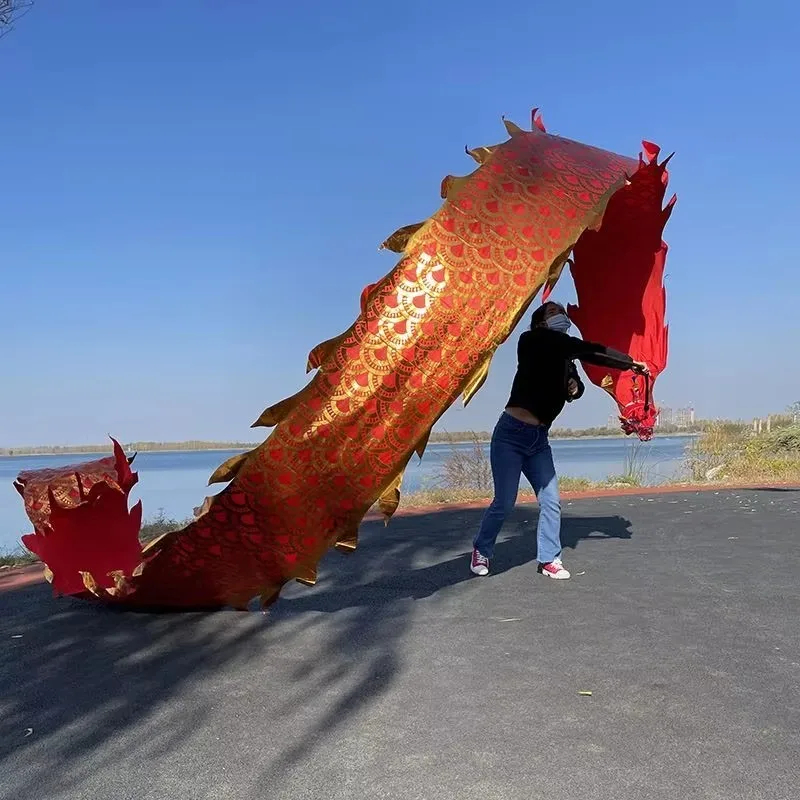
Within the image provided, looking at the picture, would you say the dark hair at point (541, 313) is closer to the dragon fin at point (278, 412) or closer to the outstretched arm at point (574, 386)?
the outstretched arm at point (574, 386)

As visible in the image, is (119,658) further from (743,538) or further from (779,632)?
(743,538)

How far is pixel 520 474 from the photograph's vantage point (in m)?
6.19

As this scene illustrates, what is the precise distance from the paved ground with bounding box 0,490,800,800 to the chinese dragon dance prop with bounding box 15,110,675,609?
467mm

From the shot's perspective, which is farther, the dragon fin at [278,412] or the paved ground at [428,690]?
the dragon fin at [278,412]

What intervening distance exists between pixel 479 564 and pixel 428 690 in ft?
8.68

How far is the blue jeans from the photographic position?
19.8 ft

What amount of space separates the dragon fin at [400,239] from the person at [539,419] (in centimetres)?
184

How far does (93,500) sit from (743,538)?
598 centimetres

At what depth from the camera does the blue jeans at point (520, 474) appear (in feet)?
19.8

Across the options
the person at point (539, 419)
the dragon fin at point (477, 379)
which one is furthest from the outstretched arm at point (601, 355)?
the dragon fin at point (477, 379)

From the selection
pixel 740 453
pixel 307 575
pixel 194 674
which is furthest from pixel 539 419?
pixel 740 453

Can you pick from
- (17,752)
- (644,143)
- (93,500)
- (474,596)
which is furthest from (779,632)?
(93,500)

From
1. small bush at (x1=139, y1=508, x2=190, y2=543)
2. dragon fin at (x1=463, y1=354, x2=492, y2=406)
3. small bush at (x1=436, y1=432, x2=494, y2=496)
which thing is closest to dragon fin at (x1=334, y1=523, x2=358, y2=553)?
dragon fin at (x1=463, y1=354, x2=492, y2=406)

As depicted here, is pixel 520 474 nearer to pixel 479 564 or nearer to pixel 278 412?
pixel 479 564
